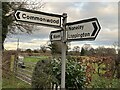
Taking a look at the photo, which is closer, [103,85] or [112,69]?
[103,85]

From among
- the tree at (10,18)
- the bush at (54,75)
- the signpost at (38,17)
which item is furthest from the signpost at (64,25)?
the tree at (10,18)

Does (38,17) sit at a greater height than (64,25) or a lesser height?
greater

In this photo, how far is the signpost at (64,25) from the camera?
3961 mm

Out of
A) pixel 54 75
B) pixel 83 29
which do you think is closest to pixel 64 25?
pixel 83 29

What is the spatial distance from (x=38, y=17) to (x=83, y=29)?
2.80 ft

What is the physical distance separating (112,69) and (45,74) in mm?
6715

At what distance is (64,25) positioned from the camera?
4.46 meters

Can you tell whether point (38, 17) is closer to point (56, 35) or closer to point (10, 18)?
point (56, 35)

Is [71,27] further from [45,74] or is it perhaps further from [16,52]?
[16,52]

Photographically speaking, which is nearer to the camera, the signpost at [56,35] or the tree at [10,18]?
the signpost at [56,35]

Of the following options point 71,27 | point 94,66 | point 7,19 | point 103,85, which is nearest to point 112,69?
point 94,66

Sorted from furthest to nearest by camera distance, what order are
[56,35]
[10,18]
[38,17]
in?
[10,18]
[56,35]
[38,17]

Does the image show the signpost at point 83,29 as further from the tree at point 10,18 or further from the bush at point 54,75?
the tree at point 10,18

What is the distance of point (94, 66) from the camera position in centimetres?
1236
